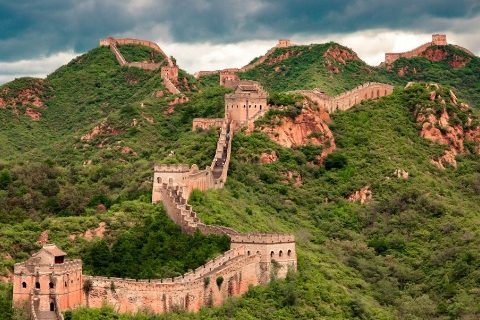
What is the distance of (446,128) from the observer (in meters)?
120

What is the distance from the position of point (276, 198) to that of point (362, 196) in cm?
896

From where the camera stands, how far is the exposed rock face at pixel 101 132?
12356 centimetres

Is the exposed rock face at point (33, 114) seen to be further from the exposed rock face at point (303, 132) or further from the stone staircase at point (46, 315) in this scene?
the stone staircase at point (46, 315)

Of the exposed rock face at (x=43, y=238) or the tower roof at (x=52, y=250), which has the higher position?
the exposed rock face at (x=43, y=238)

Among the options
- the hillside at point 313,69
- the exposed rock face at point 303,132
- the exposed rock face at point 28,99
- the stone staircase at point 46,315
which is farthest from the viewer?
the hillside at point 313,69

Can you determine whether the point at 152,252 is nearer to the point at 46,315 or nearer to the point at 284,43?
the point at 46,315

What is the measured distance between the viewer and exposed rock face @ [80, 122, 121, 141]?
405 feet

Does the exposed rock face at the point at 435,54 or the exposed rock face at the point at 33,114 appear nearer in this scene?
the exposed rock face at the point at 33,114

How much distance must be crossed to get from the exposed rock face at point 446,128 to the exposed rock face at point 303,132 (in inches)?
411

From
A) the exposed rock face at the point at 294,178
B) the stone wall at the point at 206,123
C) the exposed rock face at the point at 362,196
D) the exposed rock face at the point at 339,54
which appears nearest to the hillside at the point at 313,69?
the exposed rock face at the point at 339,54

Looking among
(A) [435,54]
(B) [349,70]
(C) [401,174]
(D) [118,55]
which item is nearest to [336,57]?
(B) [349,70]

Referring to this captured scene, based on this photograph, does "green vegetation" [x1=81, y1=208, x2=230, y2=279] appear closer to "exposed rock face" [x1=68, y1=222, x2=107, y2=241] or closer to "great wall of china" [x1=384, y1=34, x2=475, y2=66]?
"exposed rock face" [x1=68, y1=222, x2=107, y2=241]

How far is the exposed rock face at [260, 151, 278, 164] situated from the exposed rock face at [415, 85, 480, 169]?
16635mm

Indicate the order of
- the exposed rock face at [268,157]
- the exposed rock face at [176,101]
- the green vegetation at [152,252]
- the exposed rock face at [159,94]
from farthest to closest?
1. the exposed rock face at [159,94]
2. the exposed rock face at [176,101]
3. the exposed rock face at [268,157]
4. the green vegetation at [152,252]
